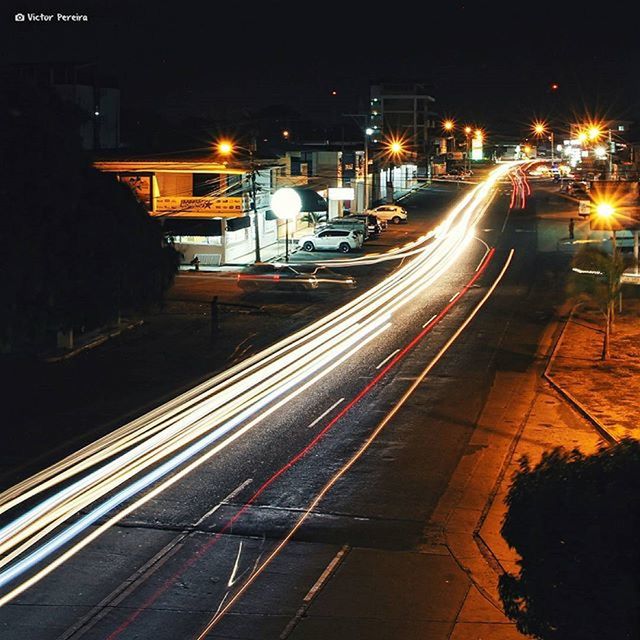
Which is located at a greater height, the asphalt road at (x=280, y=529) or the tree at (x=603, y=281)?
the tree at (x=603, y=281)

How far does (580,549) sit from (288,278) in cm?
3659

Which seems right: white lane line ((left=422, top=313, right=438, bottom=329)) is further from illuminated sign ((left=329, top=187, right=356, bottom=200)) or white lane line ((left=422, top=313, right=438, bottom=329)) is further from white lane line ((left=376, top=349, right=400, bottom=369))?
illuminated sign ((left=329, top=187, right=356, bottom=200))

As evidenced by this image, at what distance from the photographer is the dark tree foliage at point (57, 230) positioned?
22859 mm

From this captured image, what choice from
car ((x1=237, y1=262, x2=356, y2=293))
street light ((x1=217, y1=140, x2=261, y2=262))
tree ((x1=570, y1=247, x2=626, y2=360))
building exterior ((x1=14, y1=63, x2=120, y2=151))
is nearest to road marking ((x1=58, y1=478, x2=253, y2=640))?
tree ((x1=570, y1=247, x2=626, y2=360))

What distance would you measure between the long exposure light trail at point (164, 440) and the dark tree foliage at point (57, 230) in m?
3.66

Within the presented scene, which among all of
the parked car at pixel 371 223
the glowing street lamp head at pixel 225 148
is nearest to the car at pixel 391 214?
the parked car at pixel 371 223

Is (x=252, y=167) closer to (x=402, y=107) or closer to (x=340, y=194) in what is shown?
(x=340, y=194)

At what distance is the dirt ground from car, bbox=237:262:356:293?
35.8 ft

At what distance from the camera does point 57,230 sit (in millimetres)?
24203

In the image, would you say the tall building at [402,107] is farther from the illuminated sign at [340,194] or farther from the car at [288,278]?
the car at [288,278]

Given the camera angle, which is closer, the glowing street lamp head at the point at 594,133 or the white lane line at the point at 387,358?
the white lane line at the point at 387,358

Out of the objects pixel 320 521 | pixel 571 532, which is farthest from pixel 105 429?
pixel 571 532

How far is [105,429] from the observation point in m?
20.2

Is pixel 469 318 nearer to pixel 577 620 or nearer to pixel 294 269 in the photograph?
pixel 294 269
